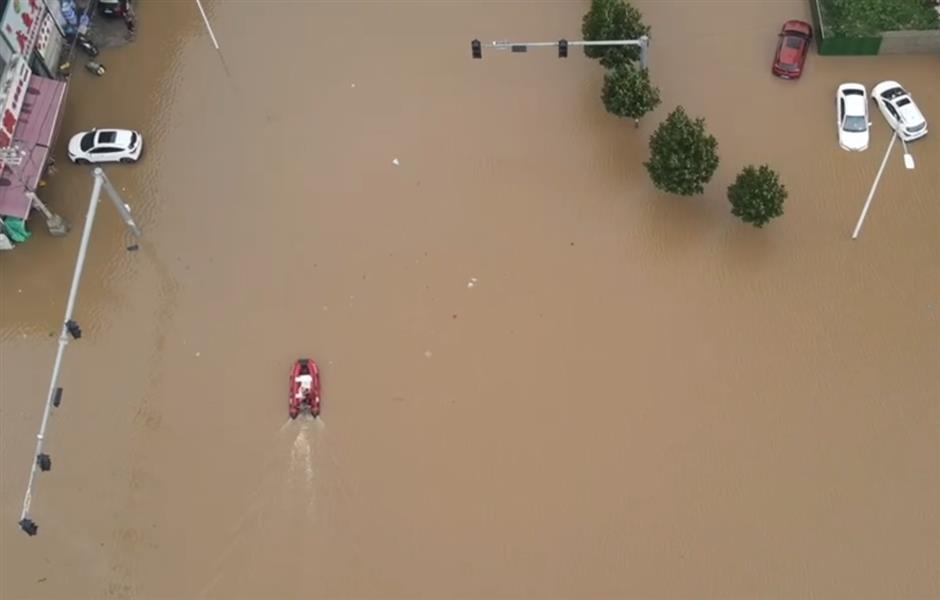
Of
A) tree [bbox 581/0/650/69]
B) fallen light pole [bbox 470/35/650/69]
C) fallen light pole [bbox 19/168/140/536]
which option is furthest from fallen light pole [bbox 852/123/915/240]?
fallen light pole [bbox 19/168/140/536]

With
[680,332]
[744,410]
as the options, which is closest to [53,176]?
[680,332]

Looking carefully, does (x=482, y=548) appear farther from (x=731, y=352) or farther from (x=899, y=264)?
(x=899, y=264)

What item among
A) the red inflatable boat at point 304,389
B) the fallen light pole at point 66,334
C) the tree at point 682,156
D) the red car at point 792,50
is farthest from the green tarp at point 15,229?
the red car at point 792,50

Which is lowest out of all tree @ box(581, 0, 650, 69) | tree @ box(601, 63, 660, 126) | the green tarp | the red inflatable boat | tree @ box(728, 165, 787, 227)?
the red inflatable boat

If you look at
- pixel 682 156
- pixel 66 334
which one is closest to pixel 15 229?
pixel 66 334

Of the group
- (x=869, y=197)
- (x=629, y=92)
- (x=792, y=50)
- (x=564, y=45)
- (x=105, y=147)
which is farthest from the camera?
(x=792, y=50)

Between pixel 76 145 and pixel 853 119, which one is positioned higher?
pixel 853 119

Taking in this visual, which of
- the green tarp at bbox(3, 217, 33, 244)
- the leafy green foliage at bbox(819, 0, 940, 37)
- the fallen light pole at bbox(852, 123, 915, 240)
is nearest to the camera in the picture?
the fallen light pole at bbox(852, 123, 915, 240)

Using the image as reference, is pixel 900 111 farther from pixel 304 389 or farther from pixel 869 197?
pixel 304 389

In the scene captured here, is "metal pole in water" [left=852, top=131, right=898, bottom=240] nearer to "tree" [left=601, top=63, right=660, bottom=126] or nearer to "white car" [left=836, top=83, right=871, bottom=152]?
"white car" [left=836, top=83, right=871, bottom=152]
